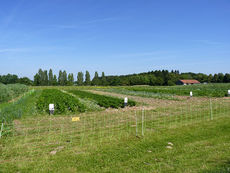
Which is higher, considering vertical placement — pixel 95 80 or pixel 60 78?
pixel 60 78

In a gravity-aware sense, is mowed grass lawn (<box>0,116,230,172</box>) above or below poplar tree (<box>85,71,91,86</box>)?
below

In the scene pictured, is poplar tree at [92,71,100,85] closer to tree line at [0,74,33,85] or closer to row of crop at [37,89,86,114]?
tree line at [0,74,33,85]

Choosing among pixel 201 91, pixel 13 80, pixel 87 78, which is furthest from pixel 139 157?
pixel 13 80

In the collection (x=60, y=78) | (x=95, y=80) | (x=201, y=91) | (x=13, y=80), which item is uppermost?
(x=60, y=78)

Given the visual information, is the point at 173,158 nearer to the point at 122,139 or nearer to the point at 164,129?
the point at 122,139

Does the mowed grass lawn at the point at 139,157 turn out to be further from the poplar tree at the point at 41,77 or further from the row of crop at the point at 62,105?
the poplar tree at the point at 41,77

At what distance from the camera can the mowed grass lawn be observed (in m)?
4.60

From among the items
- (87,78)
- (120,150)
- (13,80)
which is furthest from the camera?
(87,78)

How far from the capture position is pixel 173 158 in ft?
16.7

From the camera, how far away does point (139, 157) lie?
5.27 metres

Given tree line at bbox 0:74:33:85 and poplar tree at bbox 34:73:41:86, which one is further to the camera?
tree line at bbox 0:74:33:85

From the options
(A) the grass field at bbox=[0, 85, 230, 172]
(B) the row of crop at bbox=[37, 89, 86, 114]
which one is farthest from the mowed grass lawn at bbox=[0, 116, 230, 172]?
(B) the row of crop at bbox=[37, 89, 86, 114]

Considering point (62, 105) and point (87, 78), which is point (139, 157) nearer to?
point (62, 105)

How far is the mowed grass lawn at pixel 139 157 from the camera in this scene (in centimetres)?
460
